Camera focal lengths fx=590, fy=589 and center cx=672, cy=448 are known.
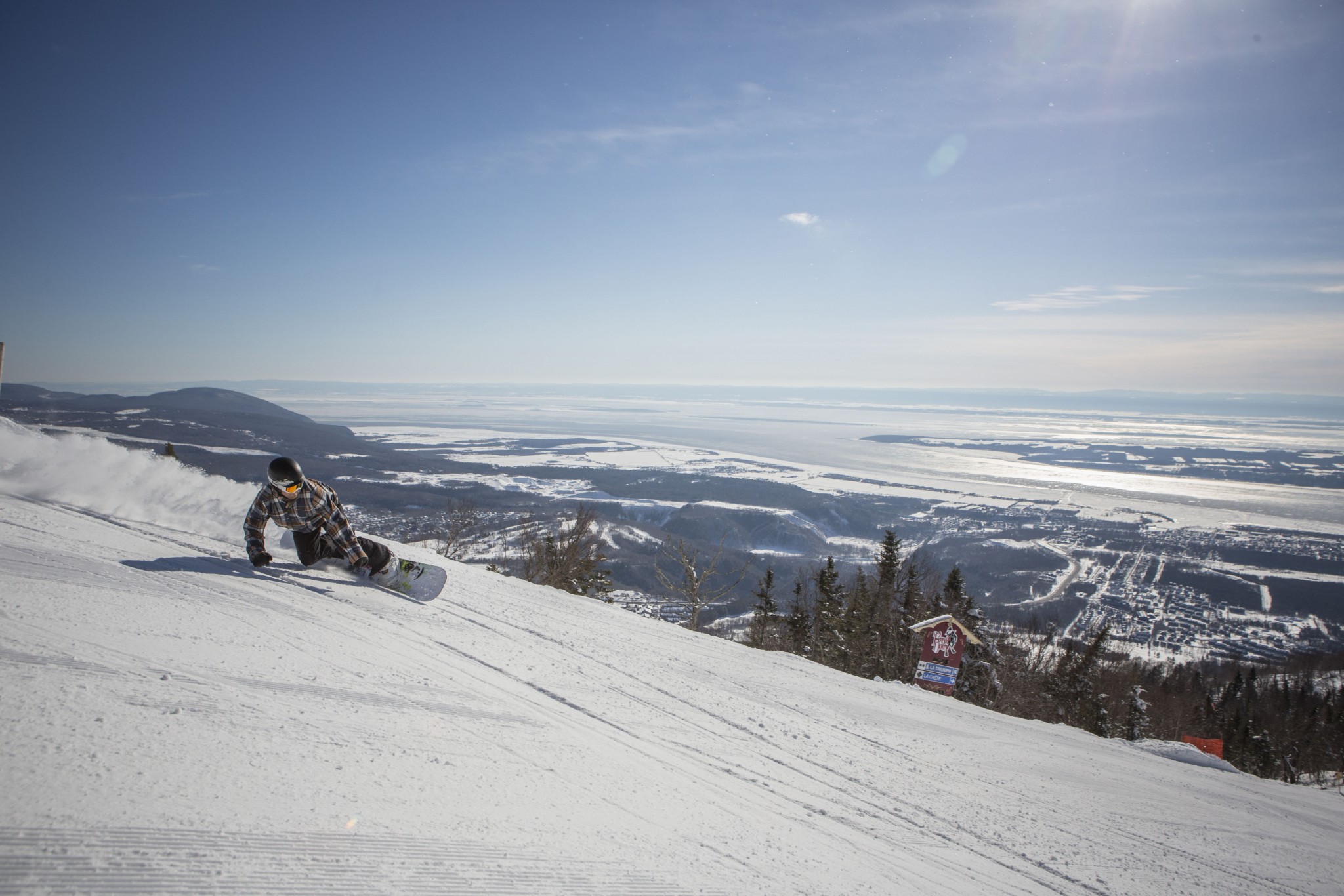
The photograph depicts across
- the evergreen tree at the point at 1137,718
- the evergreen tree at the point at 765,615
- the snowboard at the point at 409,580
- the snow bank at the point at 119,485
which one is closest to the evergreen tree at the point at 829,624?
the evergreen tree at the point at 765,615

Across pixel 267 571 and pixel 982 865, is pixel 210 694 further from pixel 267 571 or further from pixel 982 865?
pixel 982 865

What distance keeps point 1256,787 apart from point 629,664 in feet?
22.1

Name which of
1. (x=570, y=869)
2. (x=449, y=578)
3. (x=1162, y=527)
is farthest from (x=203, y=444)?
(x=1162, y=527)

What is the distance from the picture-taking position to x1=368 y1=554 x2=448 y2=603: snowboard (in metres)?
6.38

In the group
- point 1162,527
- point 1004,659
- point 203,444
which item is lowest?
point 1162,527

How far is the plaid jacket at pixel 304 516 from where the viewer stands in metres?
5.76

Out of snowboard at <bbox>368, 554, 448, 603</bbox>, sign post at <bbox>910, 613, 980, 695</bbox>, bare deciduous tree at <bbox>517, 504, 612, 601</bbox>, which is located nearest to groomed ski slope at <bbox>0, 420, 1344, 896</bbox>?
snowboard at <bbox>368, 554, 448, 603</bbox>

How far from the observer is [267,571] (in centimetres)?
591

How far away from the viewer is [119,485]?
7316 millimetres

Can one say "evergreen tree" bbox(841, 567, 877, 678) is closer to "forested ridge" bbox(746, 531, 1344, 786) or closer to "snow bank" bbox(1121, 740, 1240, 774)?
"forested ridge" bbox(746, 531, 1344, 786)

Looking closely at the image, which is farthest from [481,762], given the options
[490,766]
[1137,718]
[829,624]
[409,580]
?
[1137,718]

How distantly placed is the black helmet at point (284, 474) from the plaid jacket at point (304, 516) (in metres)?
0.08

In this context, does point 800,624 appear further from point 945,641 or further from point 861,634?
point 945,641

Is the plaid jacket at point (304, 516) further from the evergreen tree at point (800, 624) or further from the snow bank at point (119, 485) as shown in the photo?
the evergreen tree at point (800, 624)
